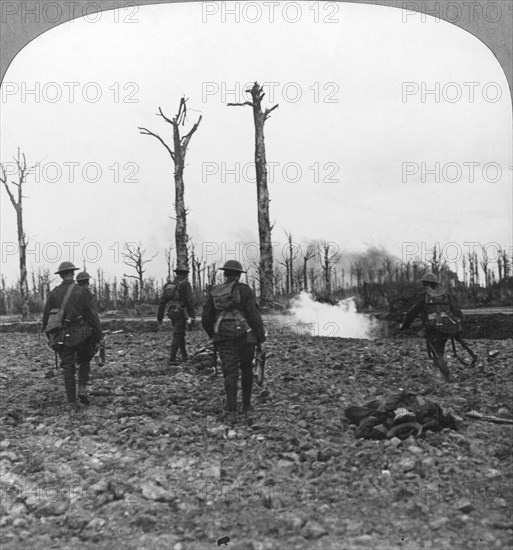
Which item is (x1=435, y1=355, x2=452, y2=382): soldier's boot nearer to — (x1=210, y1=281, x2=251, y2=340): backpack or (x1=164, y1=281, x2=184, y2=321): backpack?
(x1=210, y1=281, x2=251, y2=340): backpack

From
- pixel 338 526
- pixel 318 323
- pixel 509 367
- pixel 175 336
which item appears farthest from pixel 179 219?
pixel 338 526

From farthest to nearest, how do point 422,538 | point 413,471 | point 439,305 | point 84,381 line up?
point 439,305
point 84,381
point 413,471
point 422,538

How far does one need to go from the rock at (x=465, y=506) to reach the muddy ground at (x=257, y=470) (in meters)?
0.01

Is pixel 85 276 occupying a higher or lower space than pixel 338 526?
higher

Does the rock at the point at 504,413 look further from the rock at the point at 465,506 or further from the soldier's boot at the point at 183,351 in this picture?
the soldier's boot at the point at 183,351

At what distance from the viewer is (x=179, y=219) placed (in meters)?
11.0

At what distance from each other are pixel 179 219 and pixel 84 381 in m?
3.55

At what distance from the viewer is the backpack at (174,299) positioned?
1119cm

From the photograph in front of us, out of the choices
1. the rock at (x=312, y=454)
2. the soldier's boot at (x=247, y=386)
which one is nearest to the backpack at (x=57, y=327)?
the soldier's boot at (x=247, y=386)

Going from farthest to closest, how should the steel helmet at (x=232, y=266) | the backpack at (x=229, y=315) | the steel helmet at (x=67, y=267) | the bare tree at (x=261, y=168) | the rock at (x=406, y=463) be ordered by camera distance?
the steel helmet at (x=67, y=267) < the bare tree at (x=261, y=168) < the steel helmet at (x=232, y=266) < the backpack at (x=229, y=315) < the rock at (x=406, y=463)

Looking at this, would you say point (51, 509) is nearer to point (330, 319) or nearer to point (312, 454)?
point (312, 454)

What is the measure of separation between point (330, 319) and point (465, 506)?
809 centimetres

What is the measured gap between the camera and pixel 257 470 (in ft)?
19.7

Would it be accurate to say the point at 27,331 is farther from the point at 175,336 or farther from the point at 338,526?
the point at 338,526
